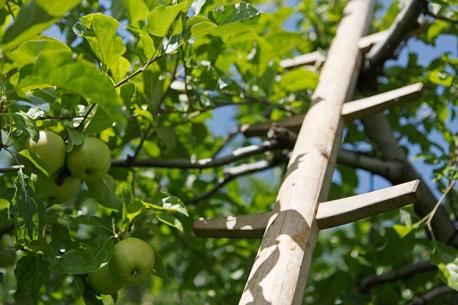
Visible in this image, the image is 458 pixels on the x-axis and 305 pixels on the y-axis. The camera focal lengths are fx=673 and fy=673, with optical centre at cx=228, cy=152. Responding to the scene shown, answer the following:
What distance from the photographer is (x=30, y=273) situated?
1.21 metres

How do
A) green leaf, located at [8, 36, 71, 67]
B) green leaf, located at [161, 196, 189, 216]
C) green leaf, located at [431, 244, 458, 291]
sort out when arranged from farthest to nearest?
green leaf, located at [431, 244, 458, 291] < green leaf, located at [161, 196, 189, 216] < green leaf, located at [8, 36, 71, 67]

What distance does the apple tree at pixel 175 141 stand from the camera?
3.68 feet

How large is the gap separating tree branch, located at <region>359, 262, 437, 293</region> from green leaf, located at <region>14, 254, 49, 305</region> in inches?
38.9

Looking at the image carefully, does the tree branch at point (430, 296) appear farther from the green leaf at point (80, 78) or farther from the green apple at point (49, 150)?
the green leaf at point (80, 78)

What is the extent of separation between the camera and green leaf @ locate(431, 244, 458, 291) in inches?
55.1

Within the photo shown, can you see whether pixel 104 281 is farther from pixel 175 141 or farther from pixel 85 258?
pixel 175 141

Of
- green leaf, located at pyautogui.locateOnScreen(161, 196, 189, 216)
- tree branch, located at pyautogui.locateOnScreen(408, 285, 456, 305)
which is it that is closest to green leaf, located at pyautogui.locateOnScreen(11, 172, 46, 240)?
green leaf, located at pyautogui.locateOnScreen(161, 196, 189, 216)

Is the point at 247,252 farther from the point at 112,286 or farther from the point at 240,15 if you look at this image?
the point at 240,15

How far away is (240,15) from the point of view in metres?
1.19

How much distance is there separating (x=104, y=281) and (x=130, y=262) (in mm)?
90

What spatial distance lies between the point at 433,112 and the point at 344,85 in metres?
0.77

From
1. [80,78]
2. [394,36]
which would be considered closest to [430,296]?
[394,36]

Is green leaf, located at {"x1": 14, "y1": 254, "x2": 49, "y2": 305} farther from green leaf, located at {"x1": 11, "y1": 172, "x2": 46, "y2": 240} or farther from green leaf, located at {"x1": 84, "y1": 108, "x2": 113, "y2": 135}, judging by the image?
green leaf, located at {"x1": 84, "y1": 108, "x2": 113, "y2": 135}

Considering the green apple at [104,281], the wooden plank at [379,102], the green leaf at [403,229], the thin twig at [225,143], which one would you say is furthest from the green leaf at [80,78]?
the thin twig at [225,143]
